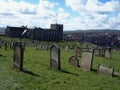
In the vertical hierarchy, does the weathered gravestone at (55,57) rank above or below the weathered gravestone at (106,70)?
above

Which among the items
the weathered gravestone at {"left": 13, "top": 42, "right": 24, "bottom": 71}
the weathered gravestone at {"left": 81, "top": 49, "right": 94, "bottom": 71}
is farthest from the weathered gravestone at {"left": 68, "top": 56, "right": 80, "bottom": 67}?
the weathered gravestone at {"left": 13, "top": 42, "right": 24, "bottom": 71}

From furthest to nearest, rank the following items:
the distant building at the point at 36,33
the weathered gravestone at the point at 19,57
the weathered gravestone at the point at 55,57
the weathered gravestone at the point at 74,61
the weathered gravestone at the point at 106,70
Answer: the distant building at the point at 36,33, the weathered gravestone at the point at 74,61, the weathered gravestone at the point at 55,57, the weathered gravestone at the point at 19,57, the weathered gravestone at the point at 106,70

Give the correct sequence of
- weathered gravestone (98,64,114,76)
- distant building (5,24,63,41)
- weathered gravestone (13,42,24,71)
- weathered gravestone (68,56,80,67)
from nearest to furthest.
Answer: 1. weathered gravestone (98,64,114,76)
2. weathered gravestone (13,42,24,71)
3. weathered gravestone (68,56,80,67)
4. distant building (5,24,63,41)

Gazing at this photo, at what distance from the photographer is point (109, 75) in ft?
58.3

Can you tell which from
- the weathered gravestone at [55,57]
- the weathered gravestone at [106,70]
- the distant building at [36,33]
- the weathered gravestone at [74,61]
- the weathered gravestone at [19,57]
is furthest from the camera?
the distant building at [36,33]

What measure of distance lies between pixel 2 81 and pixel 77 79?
180 inches

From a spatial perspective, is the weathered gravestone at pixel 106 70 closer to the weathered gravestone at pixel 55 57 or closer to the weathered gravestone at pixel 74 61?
the weathered gravestone at pixel 55 57

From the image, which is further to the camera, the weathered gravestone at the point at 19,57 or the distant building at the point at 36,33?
the distant building at the point at 36,33

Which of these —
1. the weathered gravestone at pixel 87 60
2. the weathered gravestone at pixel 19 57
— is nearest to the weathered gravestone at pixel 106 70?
the weathered gravestone at pixel 87 60

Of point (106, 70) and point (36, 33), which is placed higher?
point (36, 33)

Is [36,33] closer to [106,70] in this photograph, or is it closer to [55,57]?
[55,57]

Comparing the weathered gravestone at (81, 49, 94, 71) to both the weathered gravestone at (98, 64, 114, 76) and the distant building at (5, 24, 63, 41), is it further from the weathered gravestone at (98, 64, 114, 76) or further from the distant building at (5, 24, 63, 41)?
the distant building at (5, 24, 63, 41)

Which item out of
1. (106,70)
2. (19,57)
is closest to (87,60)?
(106,70)

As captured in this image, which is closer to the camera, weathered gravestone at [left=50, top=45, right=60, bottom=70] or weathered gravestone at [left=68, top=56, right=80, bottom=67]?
weathered gravestone at [left=50, top=45, right=60, bottom=70]
